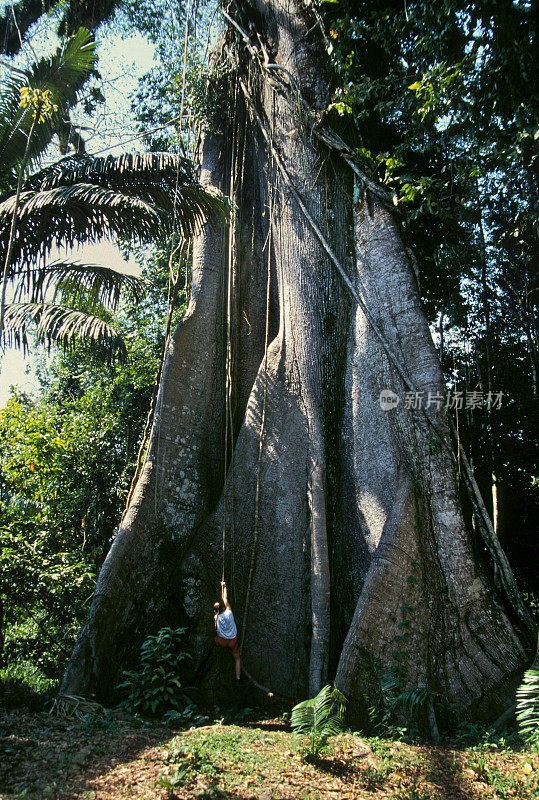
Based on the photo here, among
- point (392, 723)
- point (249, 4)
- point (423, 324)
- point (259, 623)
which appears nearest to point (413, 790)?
point (392, 723)

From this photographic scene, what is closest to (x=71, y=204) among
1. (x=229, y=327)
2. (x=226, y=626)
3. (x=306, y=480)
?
(x=229, y=327)

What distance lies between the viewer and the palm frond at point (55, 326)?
5938 millimetres

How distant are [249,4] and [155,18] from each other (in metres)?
4.27

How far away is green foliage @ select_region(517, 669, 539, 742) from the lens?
3.78 meters

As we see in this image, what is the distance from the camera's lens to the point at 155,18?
1098cm

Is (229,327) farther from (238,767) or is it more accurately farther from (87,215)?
(238,767)

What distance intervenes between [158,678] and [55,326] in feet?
11.9

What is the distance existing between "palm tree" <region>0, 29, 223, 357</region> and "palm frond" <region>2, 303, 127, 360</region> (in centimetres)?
1

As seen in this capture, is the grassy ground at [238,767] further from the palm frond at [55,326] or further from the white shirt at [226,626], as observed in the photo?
the palm frond at [55,326]

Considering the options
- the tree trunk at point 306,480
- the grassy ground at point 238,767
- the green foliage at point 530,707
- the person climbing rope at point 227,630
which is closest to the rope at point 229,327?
the tree trunk at point 306,480

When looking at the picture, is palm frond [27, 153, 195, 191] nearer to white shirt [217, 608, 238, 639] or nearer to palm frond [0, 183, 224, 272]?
palm frond [0, 183, 224, 272]

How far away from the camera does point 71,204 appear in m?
5.59

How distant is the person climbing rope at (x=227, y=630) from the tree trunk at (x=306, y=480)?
0.19 meters

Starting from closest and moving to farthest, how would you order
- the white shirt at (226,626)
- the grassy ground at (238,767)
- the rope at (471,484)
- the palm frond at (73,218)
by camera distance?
the grassy ground at (238,767) < the rope at (471,484) < the white shirt at (226,626) < the palm frond at (73,218)
